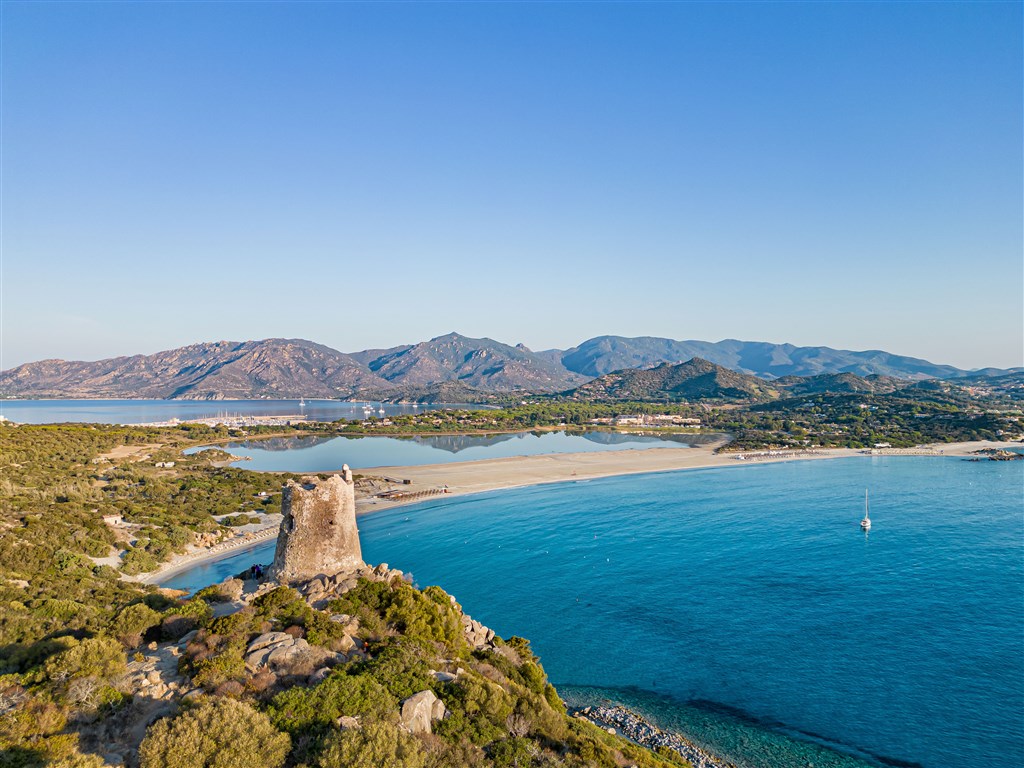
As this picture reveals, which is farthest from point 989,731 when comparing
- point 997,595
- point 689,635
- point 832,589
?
point 997,595

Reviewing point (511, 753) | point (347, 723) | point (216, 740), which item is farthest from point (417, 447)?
point (216, 740)

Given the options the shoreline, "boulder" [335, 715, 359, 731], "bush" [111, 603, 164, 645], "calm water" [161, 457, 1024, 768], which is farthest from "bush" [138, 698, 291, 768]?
the shoreline

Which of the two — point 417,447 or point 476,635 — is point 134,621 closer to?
point 476,635

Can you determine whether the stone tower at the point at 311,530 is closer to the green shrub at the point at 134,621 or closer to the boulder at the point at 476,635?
the green shrub at the point at 134,621

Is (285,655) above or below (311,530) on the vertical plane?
below

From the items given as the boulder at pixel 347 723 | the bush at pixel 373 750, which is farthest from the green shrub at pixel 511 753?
the boulder at pixel 347 723

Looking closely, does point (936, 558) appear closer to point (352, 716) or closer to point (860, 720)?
point (860, 720)
